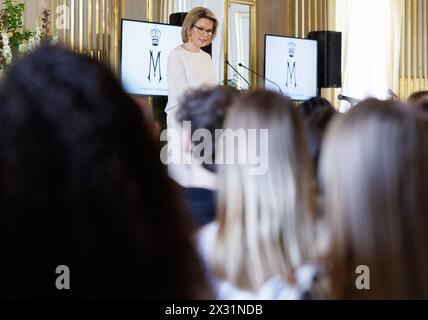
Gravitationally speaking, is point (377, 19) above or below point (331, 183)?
above

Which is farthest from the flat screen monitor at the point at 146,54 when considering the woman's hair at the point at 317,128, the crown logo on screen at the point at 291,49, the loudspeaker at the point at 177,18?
the woman's hair at the point at 317,128

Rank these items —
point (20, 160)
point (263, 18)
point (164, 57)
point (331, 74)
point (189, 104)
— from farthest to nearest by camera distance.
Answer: point (263, 18), point (331, 74), point (164, 57), point (189, 104), point (20, 160)

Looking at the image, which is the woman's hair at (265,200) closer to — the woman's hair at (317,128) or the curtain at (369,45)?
the woman's hair at (317,128)

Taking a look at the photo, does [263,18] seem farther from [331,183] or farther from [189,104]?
[331,183]

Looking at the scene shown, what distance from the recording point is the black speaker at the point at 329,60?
6.76m

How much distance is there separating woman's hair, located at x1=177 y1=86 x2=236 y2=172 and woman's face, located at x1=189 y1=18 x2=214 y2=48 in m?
3.34

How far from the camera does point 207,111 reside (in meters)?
1.69

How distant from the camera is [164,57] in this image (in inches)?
220

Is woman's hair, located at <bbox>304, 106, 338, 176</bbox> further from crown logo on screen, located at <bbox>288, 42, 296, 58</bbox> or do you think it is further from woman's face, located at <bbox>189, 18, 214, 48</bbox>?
crown logo on screen, located at <bbox>288, 42, 296, 58</bbox>

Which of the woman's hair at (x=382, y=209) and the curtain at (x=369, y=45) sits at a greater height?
the curtain at (x=369, y=45)

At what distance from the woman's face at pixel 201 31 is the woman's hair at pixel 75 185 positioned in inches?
168

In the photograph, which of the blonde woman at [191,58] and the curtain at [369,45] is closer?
the blonde woman at [191,58]

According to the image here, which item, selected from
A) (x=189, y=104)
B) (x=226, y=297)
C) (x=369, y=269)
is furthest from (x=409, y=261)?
(x=189, y=104)

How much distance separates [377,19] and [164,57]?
3399mm
